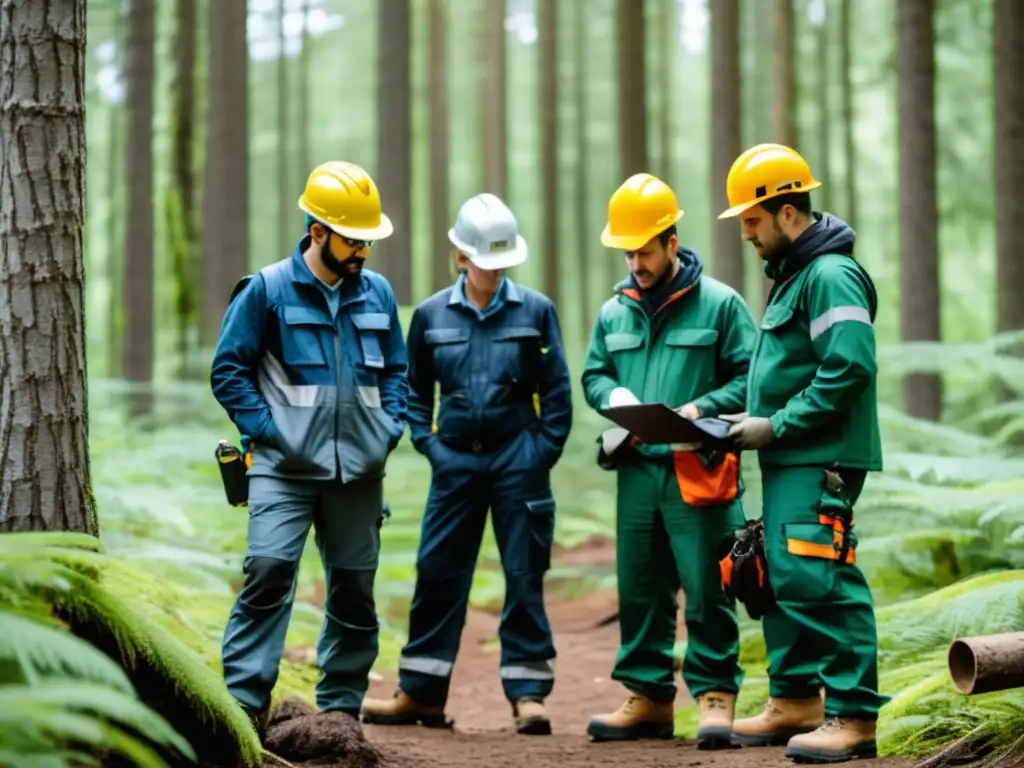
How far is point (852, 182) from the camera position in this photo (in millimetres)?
24969

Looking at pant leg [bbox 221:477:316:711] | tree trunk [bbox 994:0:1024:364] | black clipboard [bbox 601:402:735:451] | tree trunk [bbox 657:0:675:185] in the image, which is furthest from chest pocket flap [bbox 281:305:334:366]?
tree trunk [bbox 657:0:675:185]

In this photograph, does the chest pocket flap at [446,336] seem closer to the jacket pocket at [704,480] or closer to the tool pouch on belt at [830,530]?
the jacket pocket at [704,480]

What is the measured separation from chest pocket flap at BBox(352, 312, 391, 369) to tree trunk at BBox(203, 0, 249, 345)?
10.8 meters

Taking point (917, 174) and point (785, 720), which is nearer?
point (785, 720)

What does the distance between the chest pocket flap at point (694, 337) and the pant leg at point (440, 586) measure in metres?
1.34

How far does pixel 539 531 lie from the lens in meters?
6.81

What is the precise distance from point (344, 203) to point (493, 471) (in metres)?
1.75

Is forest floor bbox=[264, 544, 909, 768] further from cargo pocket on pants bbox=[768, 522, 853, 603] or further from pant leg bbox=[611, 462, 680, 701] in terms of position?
cargo pocket on pants bbox=[768, 522, 853, 603]

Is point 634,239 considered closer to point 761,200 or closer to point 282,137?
point 761,200

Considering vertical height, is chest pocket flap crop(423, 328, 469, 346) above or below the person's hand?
above

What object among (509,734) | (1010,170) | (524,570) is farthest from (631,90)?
(509,734)

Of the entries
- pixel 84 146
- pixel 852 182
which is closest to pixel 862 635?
pixel 84 146

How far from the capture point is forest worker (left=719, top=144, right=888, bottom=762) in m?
5.29

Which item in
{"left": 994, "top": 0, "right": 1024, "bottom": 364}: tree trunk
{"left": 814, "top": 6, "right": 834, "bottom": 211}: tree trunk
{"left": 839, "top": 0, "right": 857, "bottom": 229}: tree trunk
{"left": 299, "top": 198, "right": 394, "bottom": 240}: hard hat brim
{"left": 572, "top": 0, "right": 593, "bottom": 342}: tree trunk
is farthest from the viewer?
{"left": 572, "top": 0, "right": 593, "bottom": 342}: tree trunk
